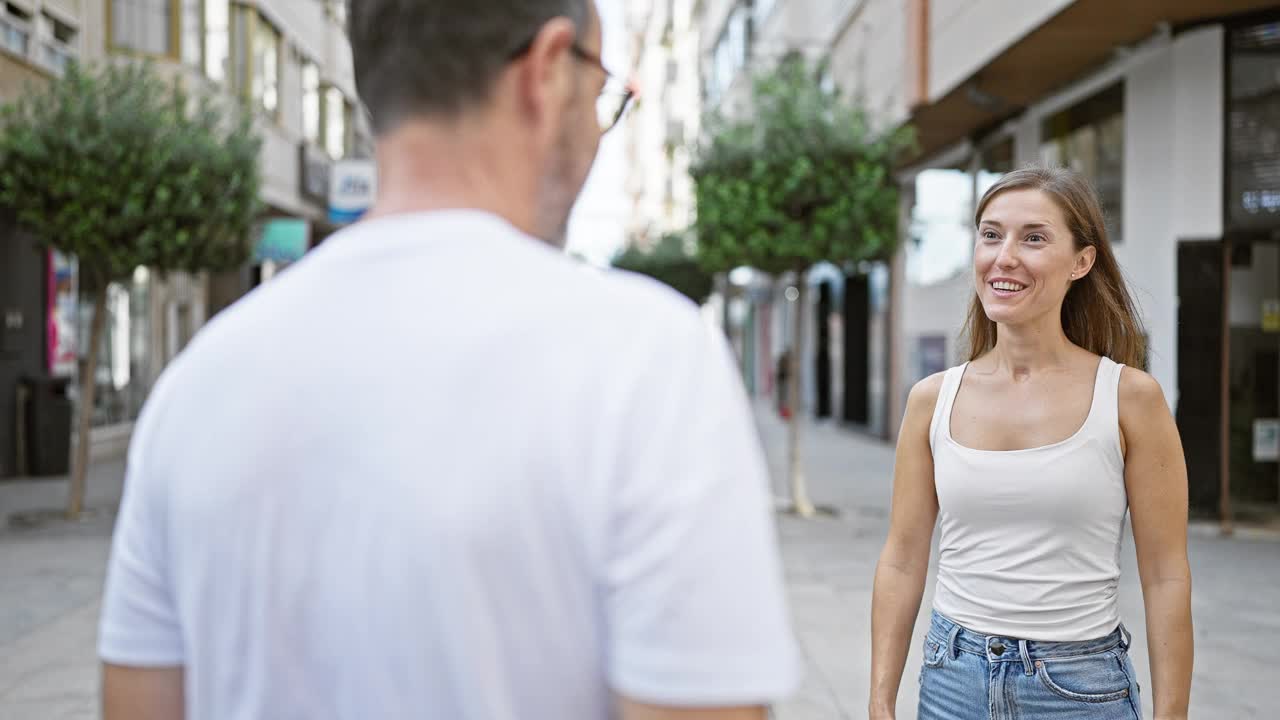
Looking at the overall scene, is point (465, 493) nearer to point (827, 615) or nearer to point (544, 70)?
point (544, 70)

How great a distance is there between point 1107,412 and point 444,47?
1794 mm

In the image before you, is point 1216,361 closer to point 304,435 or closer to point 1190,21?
point 1190,21

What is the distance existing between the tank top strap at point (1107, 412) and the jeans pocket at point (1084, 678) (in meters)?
0.40

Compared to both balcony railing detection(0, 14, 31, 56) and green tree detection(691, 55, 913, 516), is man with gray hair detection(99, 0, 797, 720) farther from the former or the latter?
balcony railing detection(0, 14, 31, 56)

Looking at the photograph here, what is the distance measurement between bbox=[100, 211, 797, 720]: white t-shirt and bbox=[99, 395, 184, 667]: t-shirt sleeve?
0.12ft

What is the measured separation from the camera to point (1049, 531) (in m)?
2.45

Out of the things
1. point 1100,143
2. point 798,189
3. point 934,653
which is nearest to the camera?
point 934,653

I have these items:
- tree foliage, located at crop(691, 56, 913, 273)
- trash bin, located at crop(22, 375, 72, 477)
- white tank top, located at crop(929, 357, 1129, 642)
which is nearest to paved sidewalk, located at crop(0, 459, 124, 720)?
trash bin, located at crop(22, 375, 72, 477)

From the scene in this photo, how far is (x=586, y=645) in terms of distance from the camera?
0.96 m

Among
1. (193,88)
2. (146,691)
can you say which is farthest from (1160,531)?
(193,88)

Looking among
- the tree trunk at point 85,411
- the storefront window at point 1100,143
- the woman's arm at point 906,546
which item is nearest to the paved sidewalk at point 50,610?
the tree trunk at point 85,411

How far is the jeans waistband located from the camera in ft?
7.86

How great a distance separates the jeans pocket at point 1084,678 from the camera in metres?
2.35

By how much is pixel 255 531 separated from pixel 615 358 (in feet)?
1.08
